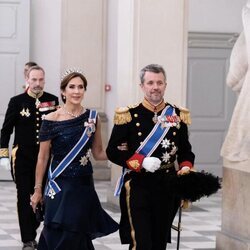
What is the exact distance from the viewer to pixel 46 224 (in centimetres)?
764

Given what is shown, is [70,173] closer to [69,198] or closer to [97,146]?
[69,198]

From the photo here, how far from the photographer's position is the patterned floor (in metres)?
9.98

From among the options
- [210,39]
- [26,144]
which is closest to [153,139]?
[26,144]

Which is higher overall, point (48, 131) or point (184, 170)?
point (48, 131)

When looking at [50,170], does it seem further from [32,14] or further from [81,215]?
[32,14]

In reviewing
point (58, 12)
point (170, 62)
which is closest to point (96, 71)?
point (58, 12)

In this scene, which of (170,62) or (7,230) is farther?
(170,62)

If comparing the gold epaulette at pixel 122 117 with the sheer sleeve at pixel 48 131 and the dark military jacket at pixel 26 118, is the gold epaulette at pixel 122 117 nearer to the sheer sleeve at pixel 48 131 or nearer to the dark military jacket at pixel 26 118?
the sheer sleeve at pixel 48 131

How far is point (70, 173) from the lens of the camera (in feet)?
25.0

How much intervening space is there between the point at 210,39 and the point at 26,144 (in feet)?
21.9

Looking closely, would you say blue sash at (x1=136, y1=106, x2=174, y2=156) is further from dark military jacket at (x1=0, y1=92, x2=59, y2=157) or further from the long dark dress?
dark military jacket at (x1=0, y1=92, x2=59, y2=157)

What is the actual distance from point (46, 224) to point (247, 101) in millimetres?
1864

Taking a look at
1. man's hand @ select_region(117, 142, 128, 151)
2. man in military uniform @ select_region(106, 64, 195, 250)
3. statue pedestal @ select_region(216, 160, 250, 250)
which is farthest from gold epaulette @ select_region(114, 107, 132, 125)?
statue pedestal @ select_region(216, 160, 250, 250)

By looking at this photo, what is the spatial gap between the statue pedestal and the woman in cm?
121
